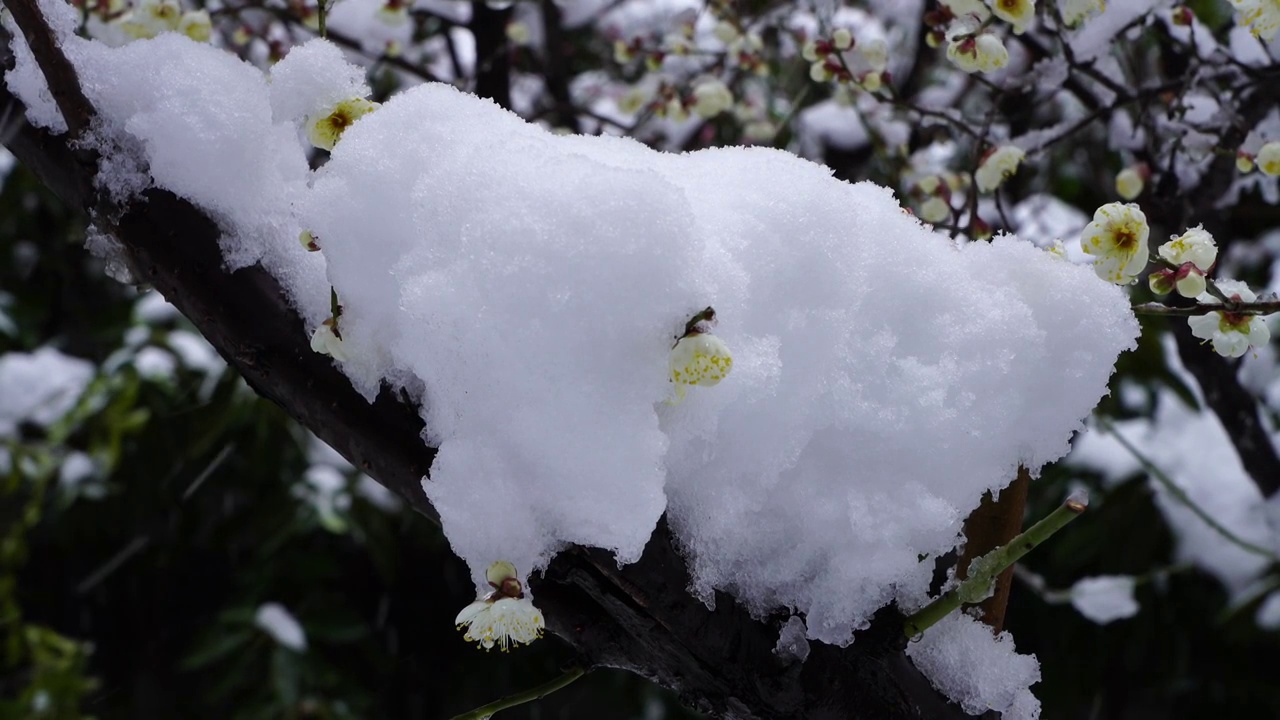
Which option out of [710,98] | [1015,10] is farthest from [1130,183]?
[710,98]

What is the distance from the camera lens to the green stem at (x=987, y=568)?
1.78 ft

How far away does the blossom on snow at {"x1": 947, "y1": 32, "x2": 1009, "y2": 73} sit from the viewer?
107 cm

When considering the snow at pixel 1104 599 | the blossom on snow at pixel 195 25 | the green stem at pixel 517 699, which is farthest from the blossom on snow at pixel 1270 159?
the blossom on snow at pixel 195 25

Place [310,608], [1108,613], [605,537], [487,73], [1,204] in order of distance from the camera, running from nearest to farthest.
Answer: [605,537] < [1108,613] < [487,73] < [310,608] < [1,204]

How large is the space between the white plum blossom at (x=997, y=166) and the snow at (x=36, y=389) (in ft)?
7.14

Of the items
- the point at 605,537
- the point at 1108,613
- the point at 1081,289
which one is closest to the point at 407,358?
the point at 605,537

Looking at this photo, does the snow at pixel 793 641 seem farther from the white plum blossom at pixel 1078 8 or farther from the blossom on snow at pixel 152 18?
the blossom on snow at pixel 152 18

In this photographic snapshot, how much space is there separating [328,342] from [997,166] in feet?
3.01

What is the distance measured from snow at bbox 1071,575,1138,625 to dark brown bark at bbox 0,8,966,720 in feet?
2.25

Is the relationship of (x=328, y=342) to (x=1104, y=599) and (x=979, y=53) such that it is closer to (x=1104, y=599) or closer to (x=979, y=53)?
(x=979, y=53)

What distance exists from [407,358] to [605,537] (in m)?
0.16

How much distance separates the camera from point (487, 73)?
223 centimetres

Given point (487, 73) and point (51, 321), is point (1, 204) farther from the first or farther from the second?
point (487, 73)

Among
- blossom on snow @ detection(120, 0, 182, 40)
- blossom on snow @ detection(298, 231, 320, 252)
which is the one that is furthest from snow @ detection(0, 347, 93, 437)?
blossom on snow @ detection(298, 231, 320, 252)
